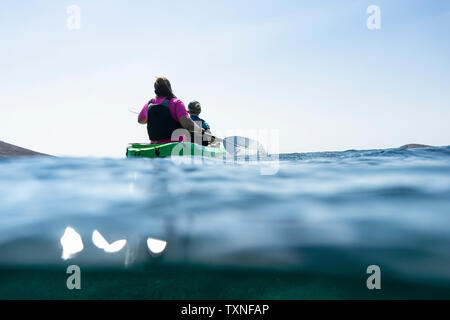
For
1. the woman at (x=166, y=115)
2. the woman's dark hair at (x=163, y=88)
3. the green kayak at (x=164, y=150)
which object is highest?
the woman's dark hair at (x=163, y=88)

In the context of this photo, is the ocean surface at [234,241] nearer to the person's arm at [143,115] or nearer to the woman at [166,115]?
the woman at [166,115]

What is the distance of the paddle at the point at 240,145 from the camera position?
8.06 meters

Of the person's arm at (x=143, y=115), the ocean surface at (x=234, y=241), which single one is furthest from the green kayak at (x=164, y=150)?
the ocean surface at (x=234, y=241)

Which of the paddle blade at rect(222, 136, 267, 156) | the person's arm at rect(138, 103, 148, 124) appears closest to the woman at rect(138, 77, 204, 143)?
the person's arm at rect(138, 103, 148, 124)

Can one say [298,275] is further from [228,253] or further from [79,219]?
[79,219]

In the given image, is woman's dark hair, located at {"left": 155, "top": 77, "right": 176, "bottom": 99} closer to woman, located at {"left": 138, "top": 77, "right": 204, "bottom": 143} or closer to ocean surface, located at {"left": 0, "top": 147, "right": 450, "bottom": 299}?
woman, located at {"left": 138, "top": 77, "right": 204, "bottom": 143}

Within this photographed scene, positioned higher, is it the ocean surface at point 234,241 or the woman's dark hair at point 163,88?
the woman's dark hair at point 163,88

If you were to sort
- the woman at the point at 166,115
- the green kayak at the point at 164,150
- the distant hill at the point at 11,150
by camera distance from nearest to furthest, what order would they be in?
the green kayak at the point at 164,150 → the woman at the point at 166,115 → the distant hill at the point at 11,150

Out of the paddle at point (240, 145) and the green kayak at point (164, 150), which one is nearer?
the green kayak at point (164, 150)

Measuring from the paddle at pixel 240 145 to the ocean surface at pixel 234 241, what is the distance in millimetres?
4884
